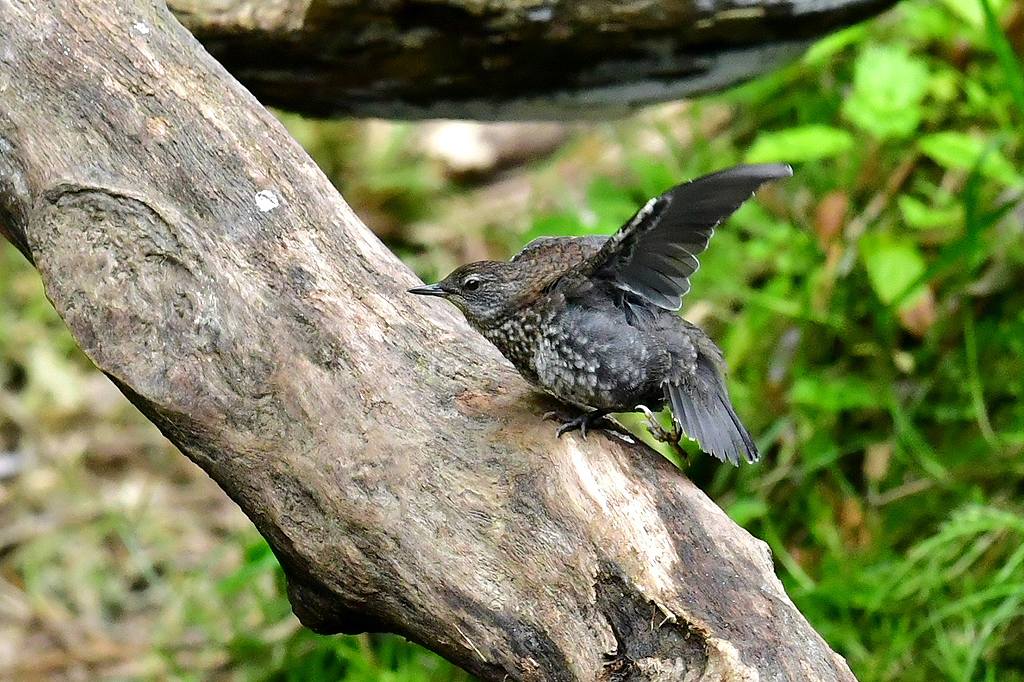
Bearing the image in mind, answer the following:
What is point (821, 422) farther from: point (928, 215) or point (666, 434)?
point (666, 434)

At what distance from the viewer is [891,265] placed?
4105 mm

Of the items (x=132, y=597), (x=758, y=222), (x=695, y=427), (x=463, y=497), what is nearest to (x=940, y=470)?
→ (x=758, y=222)

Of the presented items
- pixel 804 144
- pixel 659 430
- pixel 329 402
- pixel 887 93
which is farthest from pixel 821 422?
pixel 329 402

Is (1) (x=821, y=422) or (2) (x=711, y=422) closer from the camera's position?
(2) (x=711, y=422)

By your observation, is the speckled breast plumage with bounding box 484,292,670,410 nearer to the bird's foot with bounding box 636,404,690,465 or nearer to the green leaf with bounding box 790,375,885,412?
the bird's foot with bounding box 636,404,690,465

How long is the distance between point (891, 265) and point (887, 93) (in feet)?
2.18

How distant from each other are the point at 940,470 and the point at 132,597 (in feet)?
10.9

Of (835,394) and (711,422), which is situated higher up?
(711,422)

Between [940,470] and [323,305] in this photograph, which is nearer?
[323,305]

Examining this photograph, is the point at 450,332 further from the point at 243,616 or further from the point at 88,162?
the point at 243,616

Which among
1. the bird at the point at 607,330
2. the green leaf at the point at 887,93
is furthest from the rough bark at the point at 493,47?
the bird at the point at 607,330

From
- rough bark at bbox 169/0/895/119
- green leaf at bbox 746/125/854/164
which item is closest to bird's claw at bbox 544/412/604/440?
rough bark at bbox 169/0/895/119

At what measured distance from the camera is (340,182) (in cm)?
594

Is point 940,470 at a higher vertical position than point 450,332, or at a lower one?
lower
